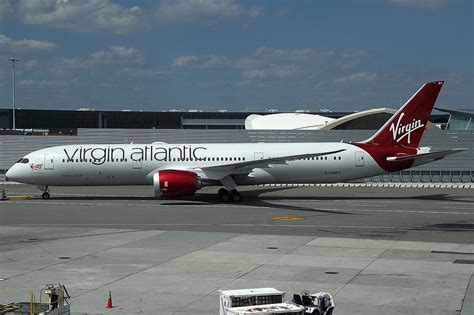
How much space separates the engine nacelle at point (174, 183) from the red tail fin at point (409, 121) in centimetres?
1305

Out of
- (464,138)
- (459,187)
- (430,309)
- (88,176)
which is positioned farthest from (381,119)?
(430,309)

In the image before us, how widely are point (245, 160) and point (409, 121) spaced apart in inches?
459

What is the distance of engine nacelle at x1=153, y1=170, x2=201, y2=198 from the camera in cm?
3853

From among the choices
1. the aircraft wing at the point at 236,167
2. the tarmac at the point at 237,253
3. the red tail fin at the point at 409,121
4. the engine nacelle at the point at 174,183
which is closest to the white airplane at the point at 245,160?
the red tail fin at the point at 409,121

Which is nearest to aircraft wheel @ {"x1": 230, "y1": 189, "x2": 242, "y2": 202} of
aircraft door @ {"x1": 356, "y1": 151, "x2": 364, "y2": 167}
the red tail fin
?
aircraft door @ {"x1": 356, "y1": 151, "x2": 364, "y2": 167}

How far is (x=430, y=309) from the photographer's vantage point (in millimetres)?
14820

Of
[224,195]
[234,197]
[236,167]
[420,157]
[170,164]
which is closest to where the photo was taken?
[236,167]

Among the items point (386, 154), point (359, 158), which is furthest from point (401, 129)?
point (359, 158)

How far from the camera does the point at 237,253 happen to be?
73.2ft

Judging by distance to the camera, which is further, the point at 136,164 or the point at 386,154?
the point at 386,154

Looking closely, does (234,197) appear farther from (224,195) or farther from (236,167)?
(236,167)

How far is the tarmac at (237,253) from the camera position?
1619 cm

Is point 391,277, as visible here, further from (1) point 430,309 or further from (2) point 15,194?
(2) point 15,194

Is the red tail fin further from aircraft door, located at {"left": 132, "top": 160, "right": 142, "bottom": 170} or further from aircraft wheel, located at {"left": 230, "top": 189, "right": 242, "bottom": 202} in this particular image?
aircraft door, located at {"left": 132, "top": 160, "right": 142, "bottom": 170}
